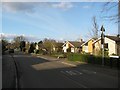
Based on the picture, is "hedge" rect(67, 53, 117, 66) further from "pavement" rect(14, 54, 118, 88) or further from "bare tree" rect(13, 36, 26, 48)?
"bare tree" rect(13, 36, 26, 48)

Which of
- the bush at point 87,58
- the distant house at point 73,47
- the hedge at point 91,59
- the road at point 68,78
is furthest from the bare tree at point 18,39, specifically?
the road at point 68,78

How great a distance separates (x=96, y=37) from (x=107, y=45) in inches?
125

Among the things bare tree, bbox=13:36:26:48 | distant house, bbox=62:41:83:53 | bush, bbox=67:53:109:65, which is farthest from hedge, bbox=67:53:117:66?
bare tree, bbox=13:36:26:48

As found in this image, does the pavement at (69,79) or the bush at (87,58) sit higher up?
the bush at (87,58)

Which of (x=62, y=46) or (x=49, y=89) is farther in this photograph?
(x=62, y=46)

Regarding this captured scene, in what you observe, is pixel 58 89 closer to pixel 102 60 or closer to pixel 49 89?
pixel 49 89

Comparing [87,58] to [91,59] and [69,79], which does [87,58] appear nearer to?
[91,59]

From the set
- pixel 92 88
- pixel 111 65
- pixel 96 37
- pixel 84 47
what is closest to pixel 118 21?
pixel 92 88

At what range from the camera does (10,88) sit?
13.9m

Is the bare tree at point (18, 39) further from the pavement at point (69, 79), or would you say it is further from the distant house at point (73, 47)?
the pavement at point (69, 79)

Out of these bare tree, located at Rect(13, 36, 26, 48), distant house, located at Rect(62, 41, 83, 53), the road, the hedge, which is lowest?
the road

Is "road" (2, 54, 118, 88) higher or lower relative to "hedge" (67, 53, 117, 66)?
lower

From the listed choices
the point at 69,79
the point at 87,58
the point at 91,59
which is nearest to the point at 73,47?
the point at 87,58

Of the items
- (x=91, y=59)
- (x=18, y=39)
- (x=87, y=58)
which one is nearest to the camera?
(x=91, y=59)
